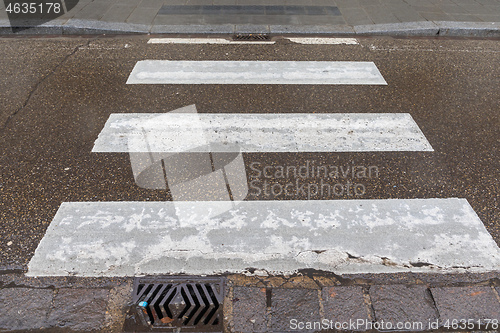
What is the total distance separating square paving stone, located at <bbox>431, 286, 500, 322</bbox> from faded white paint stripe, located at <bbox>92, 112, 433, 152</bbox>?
5.77 feet

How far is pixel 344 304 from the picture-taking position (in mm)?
2789

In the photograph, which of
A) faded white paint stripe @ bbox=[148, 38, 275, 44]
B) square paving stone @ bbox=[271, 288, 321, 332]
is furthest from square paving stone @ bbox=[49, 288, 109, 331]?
faded white paint stripe @ bbox=[148, 38, 275, 44]

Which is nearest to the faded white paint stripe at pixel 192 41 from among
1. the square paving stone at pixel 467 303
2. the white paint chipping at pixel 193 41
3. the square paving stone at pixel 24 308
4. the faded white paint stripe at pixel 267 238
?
the white paint chipping at pixel 193 41

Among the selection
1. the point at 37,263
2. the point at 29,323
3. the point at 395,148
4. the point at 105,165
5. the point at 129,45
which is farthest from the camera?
the point at 129,45

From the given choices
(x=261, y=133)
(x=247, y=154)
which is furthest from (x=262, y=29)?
(x=247, y=154)

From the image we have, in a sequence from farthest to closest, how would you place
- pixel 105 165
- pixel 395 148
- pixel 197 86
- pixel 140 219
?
pixel 197 86 → pixel 395 148 → pixel 105 165 → pixel 140 219

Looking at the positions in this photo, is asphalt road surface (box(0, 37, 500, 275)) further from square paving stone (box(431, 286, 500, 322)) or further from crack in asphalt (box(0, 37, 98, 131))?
square paving stone (box(431, 286, 500, 322))

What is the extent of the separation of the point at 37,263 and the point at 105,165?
123 cm

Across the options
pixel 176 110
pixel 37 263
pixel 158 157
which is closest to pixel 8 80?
pixel 176 110

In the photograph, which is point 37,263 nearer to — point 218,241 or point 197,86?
point 218,241

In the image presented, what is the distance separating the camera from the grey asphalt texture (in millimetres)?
2801

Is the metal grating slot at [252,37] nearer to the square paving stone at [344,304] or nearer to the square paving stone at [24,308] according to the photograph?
the square paving stone at [344,304]

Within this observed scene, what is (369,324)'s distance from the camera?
8.80ft

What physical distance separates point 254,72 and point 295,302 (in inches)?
151
